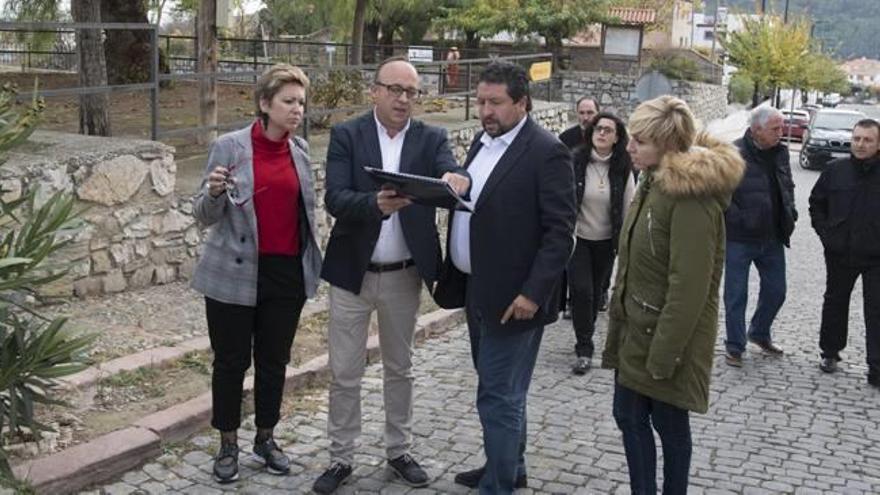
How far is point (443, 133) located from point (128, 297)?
349 cm

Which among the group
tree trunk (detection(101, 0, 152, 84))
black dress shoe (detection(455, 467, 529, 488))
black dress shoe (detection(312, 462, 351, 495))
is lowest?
black dress shoe (detection(455, 467, 529, 488))

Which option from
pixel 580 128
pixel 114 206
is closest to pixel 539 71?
pixel 580 128

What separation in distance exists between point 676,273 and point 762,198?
3.51 metres

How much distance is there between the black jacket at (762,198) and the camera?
22.6 ft

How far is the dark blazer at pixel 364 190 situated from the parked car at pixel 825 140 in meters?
Answer: 24.2

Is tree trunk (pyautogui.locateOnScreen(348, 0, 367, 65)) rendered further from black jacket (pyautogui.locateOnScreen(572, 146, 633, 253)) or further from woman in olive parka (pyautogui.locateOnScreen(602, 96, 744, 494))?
woman in olive parka (pyautogui.locateOnScreen(602, 96, 744, 494))

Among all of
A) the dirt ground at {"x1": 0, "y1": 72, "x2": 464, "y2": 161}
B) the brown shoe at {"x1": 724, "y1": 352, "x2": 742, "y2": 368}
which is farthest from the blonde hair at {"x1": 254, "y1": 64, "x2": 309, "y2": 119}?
the dirt ground at {"x1": 0, "y1": 72, "x2": 464, "y2": 161}

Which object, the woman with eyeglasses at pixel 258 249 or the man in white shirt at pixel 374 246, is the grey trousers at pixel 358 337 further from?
the woman with eyeglasses at pixel 258 249

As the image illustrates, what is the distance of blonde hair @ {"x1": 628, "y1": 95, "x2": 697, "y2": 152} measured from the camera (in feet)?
12.7

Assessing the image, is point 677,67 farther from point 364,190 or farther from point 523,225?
point 523,225

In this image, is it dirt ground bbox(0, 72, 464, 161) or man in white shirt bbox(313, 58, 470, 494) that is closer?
man in white shirt bbox(313, 58, 470, 494)

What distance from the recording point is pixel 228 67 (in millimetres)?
20656

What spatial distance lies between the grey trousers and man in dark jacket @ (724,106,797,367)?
3.39 meters

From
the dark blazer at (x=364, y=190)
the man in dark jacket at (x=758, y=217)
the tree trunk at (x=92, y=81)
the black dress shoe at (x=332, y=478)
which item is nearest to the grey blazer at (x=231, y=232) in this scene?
the dark blazer at (x=364, y=190)
